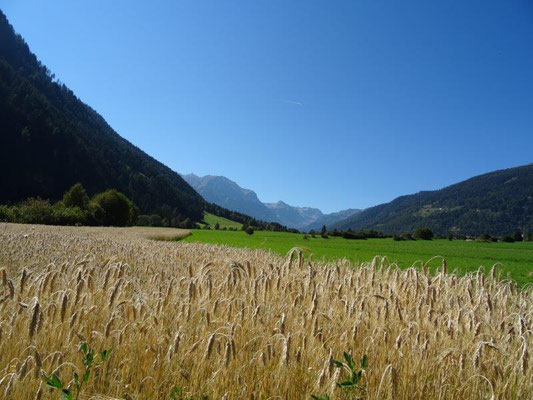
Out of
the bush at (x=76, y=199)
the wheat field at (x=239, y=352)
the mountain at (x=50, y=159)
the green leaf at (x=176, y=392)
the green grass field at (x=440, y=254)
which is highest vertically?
the mountain at (x=50, y=159)

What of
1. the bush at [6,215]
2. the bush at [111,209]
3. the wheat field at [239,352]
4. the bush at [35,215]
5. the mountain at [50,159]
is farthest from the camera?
the mountain at [50,159]

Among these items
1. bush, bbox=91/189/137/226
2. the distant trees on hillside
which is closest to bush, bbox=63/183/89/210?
the distant trees on hillside

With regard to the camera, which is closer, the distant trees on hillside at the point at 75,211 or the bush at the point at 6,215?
the bush at the point at 6,215

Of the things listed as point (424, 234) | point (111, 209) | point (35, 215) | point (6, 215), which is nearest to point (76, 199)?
point (111, 209)

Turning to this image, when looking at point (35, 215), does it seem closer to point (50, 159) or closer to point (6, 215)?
point (6, 215)

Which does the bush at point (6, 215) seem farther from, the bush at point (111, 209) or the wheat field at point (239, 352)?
the wheat field at point (239, 352)

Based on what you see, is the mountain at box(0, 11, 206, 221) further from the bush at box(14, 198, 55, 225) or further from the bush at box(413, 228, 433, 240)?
the bush at box(413, 228, 433, 240)

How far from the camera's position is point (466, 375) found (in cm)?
301

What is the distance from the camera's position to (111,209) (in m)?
88.4

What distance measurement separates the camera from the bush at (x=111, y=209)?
85.2 metres

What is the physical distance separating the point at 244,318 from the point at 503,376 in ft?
7.71

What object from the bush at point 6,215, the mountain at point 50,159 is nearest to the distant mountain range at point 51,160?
the mountain at point 50,159

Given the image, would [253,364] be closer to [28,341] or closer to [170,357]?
[170,357]

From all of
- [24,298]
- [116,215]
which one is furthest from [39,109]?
[24,298]
